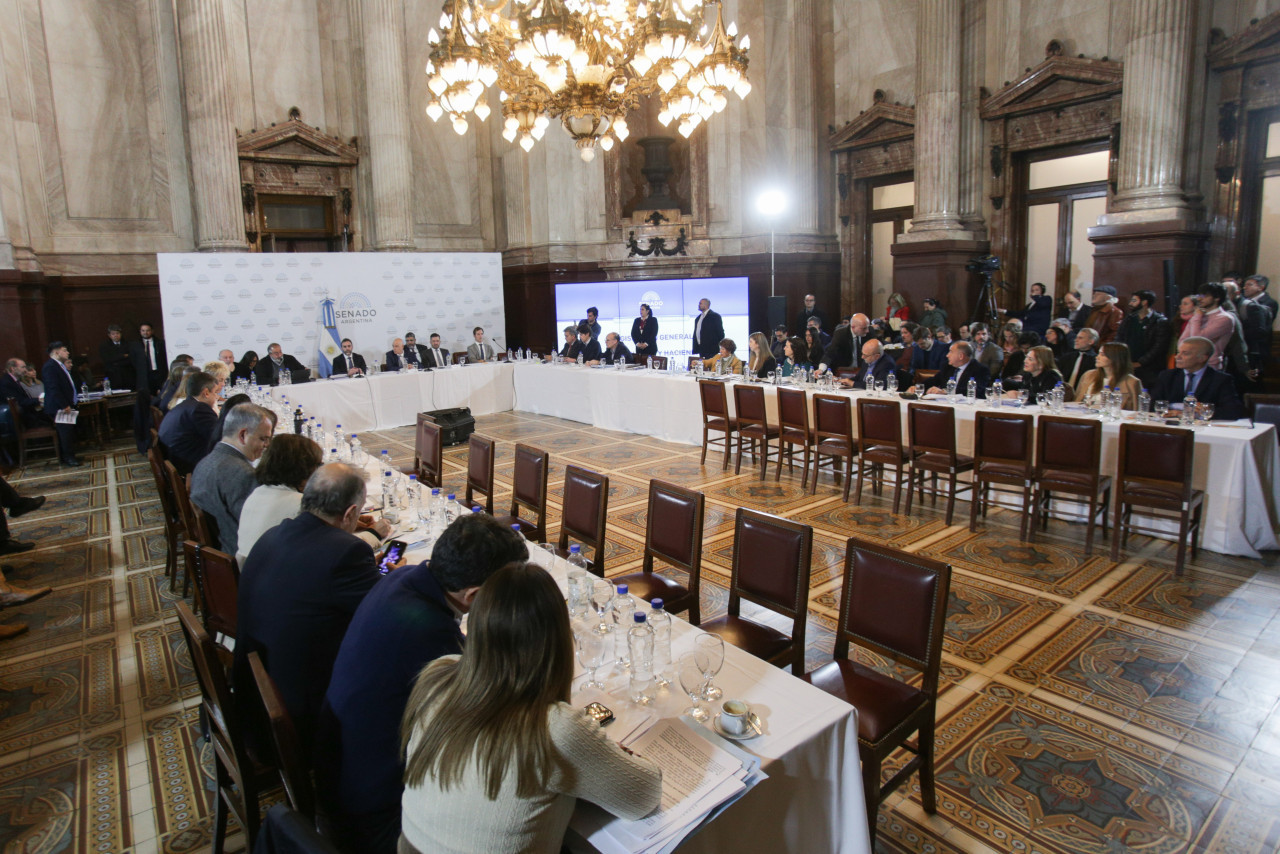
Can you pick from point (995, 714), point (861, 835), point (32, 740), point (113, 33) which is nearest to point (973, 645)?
point (995, 714)

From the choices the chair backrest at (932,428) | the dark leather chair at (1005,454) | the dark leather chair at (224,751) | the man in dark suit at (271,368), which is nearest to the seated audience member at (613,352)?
the man in dark suit at (271,368)

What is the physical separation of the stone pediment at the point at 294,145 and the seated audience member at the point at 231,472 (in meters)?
9.94

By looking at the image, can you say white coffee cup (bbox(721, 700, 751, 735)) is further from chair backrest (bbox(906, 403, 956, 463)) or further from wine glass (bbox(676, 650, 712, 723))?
chair backrest (bbox(906, 403, 956, 463))

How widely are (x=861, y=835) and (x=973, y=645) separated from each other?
2009 millimetres

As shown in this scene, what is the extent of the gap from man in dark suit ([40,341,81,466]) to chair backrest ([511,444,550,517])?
7.03 metres

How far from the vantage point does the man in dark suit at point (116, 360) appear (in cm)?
1002

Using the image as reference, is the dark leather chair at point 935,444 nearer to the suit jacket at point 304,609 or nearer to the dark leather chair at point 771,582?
the dark leather chair at point 771,582

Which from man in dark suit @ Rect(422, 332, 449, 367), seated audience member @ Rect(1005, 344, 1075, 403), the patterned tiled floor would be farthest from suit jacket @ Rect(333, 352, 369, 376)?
seated audience member @ Rect(1005, 344, 1075, 403)

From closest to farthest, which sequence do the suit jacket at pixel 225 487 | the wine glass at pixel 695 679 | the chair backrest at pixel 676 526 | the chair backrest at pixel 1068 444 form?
the wine glass at pixel 695 679 → the chair backrest at pixel 676 526 → the suit jacket at pixel 225 487 → the chair backrest at pixel 1068 444

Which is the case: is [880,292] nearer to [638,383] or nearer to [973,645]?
[638,383]

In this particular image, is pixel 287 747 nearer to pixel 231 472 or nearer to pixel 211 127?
pixel 231 472

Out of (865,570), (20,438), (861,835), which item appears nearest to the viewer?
(861,835)

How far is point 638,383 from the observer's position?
8.74 m

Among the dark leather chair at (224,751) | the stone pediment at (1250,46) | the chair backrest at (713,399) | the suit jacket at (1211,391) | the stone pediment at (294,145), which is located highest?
the stone pediment at (294,145)
